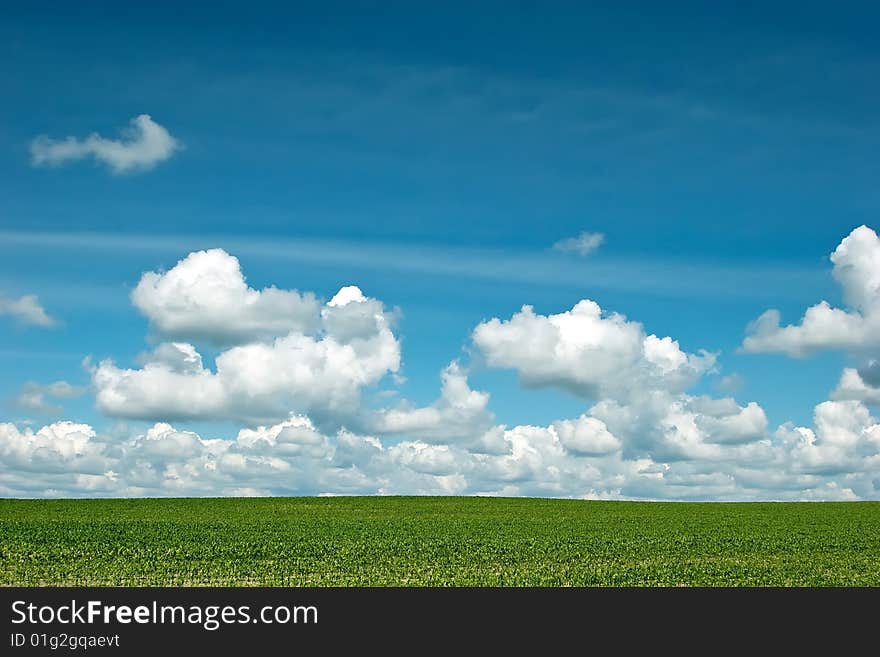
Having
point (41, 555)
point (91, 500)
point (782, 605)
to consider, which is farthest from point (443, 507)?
point (782, 605)

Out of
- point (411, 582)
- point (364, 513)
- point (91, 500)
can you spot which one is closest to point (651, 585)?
point (411, 582)

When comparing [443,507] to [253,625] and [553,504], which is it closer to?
[553,504]

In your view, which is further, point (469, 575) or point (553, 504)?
point (553, 504)

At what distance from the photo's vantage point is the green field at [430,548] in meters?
28.8

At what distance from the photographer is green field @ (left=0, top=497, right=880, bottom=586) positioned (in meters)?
28.8

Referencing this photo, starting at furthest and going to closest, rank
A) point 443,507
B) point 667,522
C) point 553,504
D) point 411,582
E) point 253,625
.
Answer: point 553,504
point 443,507
point 667,522
point 411,582
point 253,625

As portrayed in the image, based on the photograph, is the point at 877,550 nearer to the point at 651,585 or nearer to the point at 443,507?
the point at 651,585

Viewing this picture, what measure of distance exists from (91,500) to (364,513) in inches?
1108

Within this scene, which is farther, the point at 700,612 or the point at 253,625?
the point at 700,612

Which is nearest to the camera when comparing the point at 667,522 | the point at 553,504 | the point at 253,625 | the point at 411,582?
the point at 253,625

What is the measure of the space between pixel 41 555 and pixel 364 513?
111ft

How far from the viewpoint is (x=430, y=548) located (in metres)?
36.2

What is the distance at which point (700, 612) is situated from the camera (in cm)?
2200

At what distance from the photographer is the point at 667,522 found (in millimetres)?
57312
